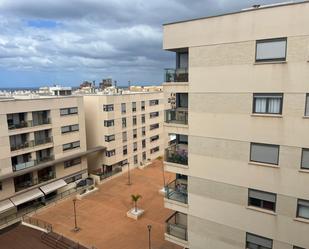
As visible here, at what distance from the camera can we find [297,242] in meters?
14.7

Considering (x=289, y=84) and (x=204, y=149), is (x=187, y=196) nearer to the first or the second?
(x=204, y=149)

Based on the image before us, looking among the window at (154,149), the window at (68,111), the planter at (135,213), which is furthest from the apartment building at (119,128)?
the planter at (135,213)

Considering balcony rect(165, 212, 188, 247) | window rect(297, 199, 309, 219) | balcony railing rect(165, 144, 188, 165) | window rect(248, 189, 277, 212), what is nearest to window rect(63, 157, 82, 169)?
balcony rect(165, 212, 188, 247)

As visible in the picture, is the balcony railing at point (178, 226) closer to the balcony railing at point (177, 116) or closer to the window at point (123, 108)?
the balcony railing at point (177, 116)

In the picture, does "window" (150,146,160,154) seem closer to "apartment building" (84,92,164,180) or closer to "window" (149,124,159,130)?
"apartment building" (84,92,164,180)

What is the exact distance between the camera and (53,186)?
38562 mm

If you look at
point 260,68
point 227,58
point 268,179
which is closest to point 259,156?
point 268,179

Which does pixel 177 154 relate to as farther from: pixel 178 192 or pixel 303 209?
pixel 303 209

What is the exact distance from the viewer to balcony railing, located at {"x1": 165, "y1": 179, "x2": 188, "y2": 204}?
60.6 feet

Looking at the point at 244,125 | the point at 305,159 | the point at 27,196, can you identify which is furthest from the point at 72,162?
the point at 305,159

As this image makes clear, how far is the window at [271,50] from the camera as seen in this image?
1328 centimetres

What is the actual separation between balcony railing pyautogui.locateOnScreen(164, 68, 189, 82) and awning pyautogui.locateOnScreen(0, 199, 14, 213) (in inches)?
1083

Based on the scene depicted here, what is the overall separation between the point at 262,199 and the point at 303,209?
2.06m

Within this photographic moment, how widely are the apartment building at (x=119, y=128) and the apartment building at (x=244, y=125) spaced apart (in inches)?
1170
